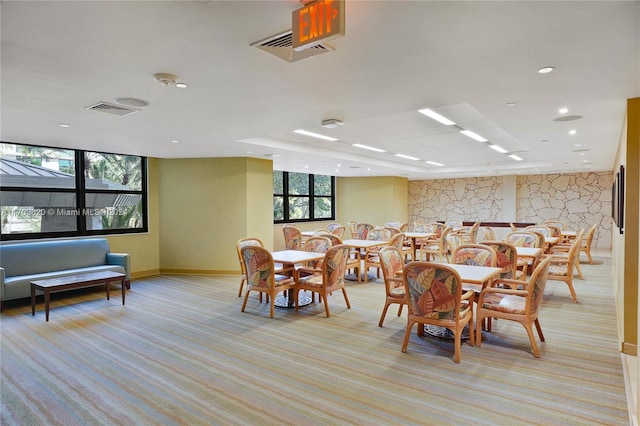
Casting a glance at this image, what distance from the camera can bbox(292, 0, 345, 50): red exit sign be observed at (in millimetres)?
1808

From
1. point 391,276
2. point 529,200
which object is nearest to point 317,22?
point 391,276

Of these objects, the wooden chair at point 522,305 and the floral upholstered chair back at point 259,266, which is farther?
the floral upholstered chair back at point 259,266

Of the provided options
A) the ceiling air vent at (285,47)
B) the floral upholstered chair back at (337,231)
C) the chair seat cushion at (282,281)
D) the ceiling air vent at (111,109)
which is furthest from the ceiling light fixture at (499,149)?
the ceiling air vent at (111,109)

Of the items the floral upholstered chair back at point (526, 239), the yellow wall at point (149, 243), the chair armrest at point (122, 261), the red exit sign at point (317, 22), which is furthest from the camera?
the yellow wall at point (149, 243)

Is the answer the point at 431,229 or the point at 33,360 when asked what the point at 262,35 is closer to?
the point at 33,360

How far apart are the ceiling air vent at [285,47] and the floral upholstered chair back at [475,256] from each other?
3.38 meters

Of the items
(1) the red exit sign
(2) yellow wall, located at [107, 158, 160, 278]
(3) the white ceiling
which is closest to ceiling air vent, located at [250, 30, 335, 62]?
(3) the white ceiling

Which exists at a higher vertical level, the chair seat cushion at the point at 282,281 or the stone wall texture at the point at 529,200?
the stone wall texture at the point at 529,200

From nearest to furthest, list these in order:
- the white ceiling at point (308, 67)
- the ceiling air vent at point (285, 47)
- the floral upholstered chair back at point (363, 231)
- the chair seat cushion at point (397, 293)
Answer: the white ceiling at point (308, 67), the ceiling air vent at point (285, 47), the chair seat cushion at point (397, 293), the floral upholstered chair back at point (363, 231)

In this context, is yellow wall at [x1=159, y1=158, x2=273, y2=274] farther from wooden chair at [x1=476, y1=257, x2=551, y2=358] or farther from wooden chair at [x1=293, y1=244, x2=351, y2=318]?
wooden chair at [x1=476, y1=257, x2=551, y2=358]

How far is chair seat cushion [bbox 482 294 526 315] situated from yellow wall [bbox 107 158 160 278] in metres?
6.74

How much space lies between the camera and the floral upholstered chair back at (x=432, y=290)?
10.8 feet

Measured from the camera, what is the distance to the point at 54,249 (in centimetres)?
615

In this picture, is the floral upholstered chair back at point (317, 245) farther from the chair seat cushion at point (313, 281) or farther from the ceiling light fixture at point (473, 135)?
the ceiling light fixture at point (473, 135)
